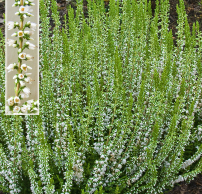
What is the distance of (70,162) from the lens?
2.96m

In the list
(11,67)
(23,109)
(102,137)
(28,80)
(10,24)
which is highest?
(10,24)

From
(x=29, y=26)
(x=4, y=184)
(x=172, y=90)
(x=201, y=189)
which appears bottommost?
(x=201, y=189)

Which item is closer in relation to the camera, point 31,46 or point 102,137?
point 31,46

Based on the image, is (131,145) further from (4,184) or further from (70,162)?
(4,184)

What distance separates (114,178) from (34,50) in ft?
6.02

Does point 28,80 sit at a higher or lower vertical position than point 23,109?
higher

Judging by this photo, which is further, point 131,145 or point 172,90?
point 172,90

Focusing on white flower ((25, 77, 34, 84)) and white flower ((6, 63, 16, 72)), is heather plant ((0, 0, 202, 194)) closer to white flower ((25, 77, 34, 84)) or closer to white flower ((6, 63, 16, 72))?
white flower ((25, 77, 34, 84))

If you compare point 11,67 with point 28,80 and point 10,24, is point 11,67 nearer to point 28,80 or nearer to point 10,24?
point 28,80

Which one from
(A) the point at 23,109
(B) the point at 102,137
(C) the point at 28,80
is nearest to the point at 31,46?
(C) the point at 28,80

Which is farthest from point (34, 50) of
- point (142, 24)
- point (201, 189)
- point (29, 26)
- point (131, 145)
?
point (201, 189)

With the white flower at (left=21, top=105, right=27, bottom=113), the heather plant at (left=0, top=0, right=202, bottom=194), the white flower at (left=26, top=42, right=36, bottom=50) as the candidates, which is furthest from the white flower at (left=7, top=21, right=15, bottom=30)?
the heather plant at (left=0, top=0, right=202, bottom=194)

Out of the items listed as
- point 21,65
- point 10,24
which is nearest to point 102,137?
point 21,65

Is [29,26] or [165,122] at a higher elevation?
[29,26]
